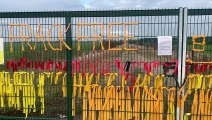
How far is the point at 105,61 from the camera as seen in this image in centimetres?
713

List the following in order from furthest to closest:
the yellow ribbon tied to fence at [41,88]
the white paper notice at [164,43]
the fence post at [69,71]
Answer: the yellow ribbon tied to fence at [41,88] → the fence post at [69,71] → the white paper notice at [164,43]

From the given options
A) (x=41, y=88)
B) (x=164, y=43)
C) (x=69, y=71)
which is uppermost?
(x=164, y=43)

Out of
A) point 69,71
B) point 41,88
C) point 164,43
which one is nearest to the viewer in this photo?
point 164,43

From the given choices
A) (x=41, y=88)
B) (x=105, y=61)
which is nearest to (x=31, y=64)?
(x=41, y=88)

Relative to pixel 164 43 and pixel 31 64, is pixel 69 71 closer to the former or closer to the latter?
pixel 31 64

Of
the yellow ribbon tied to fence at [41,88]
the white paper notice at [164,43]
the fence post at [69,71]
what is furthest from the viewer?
the yellow ribbon tied to fence at [41,88]

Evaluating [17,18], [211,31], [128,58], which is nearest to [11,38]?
[17,18]

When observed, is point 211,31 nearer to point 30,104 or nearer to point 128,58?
point 128,58

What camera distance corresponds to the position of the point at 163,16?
683 cm

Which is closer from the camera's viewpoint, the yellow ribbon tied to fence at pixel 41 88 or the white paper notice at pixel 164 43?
the white paper notice at pixel 164 43

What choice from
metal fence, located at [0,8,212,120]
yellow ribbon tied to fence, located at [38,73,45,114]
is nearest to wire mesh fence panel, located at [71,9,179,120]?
metal fence, located at [0,8,212,120]

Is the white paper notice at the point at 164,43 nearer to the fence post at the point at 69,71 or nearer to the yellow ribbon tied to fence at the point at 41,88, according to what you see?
the fence post at the point at 69,71

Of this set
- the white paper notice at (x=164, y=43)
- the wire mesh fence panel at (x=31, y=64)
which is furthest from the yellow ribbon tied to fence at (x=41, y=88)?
the white paper notice at (x=164, y=43)

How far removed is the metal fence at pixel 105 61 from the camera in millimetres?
6891
